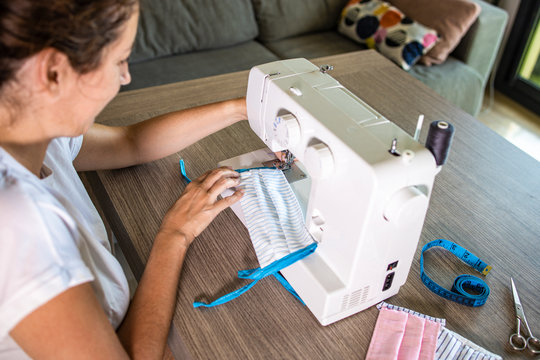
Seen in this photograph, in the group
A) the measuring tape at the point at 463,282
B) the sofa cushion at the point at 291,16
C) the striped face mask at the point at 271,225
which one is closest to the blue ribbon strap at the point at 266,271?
the striped face mask at the point at 271,225

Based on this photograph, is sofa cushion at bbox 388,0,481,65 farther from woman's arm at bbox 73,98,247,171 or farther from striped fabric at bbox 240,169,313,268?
striped fabric at bbox 240,169,313,268

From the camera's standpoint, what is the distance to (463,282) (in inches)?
43.5

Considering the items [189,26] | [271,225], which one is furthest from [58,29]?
[189,26]

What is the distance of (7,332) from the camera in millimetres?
806

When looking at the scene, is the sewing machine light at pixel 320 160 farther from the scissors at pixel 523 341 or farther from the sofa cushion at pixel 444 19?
the sofa cushion at pixel 444 19

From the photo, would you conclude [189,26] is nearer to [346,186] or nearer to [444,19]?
[444,19]

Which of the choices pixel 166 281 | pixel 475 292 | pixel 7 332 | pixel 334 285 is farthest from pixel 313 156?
pixel 7 332

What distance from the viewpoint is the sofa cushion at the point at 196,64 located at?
2.56 meters

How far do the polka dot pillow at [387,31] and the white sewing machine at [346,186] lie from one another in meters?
1.74

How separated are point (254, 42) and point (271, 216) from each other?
2.07 meters

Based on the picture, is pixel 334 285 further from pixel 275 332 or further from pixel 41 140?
pixel 41 140

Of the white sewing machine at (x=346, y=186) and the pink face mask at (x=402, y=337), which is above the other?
the white sewing machine at (x=346, y=186)

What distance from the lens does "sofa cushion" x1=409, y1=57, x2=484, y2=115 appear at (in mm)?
2748

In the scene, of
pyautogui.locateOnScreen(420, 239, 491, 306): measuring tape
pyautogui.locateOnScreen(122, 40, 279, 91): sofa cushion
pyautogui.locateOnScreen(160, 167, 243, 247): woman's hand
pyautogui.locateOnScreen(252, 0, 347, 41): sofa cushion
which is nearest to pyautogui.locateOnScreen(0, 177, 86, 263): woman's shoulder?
pyautogui.locateOnScreen(160, 167, 243, 247): woman's hand
